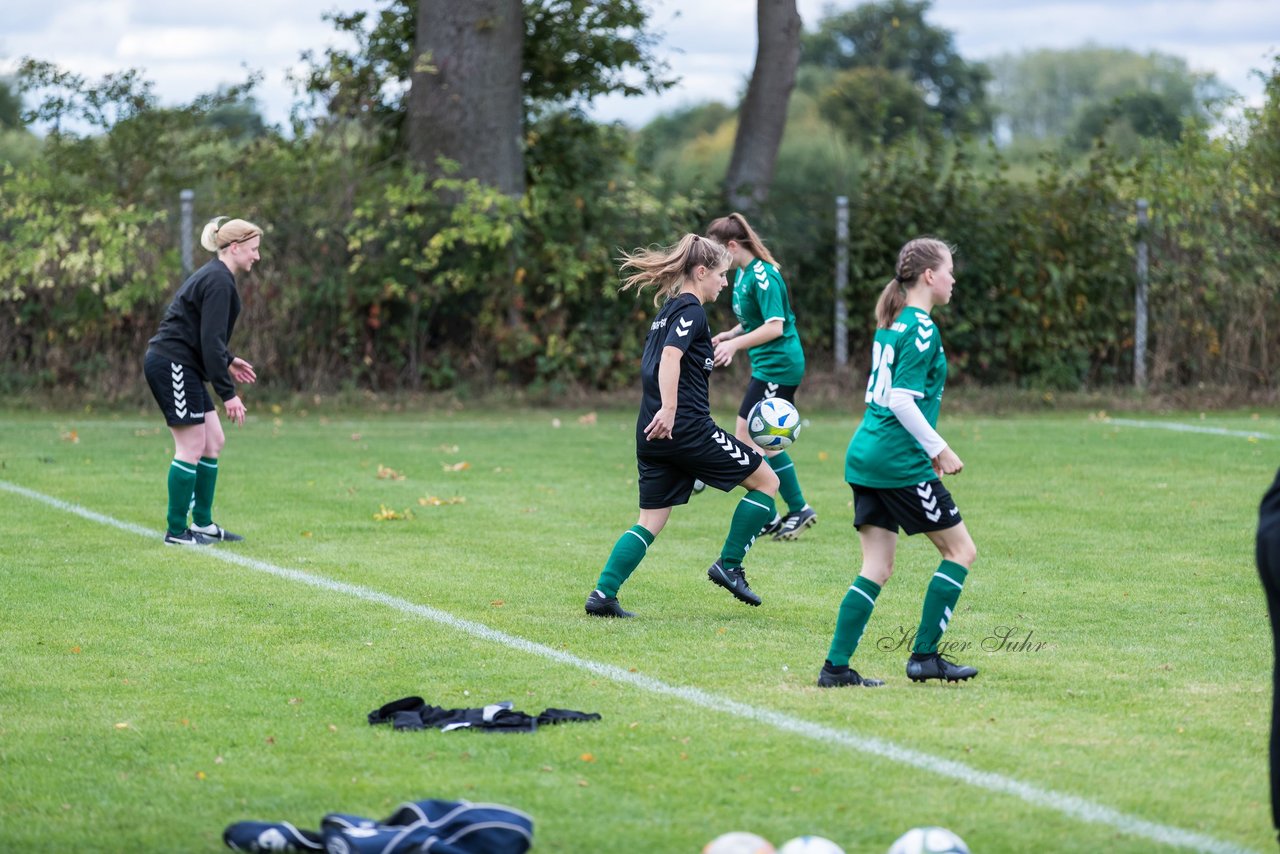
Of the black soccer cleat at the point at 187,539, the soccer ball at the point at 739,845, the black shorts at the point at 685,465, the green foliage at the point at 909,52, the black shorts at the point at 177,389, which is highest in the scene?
the green foliage at the point at 909,52

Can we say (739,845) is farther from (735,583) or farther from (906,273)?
(735,583)

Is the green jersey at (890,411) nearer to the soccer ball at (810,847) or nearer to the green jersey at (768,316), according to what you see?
the soccer ball at (810,847)

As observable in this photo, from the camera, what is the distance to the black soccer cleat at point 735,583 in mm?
7941

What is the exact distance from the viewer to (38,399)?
1903 cm

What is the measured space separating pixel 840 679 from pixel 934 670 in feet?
1.34

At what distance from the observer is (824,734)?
550cm

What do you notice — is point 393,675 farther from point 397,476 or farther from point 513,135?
point 513,135

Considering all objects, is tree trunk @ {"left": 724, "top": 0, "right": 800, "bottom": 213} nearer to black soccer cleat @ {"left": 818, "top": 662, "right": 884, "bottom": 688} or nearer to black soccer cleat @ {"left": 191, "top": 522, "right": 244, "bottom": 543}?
black soccer cleat @ {"left": 191, "top": 522, "right": 244, "bottom": 543}

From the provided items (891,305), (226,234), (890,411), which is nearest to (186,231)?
(226,234)

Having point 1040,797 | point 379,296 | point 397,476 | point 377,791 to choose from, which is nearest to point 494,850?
point 377,791

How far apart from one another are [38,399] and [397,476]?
7957mm

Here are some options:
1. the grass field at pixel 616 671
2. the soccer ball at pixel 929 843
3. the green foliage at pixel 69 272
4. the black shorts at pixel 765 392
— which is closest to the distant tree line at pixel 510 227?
the green foliage at pixel 69 272

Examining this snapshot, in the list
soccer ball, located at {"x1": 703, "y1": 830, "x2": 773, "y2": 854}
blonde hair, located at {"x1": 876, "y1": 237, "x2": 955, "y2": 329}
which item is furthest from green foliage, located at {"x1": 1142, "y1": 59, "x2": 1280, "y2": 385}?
soccer ball, located at {"x1": 703, "y1": 830, "x2": 773, "y2": 854}

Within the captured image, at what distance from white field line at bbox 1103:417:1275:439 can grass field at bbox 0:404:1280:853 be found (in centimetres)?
384
